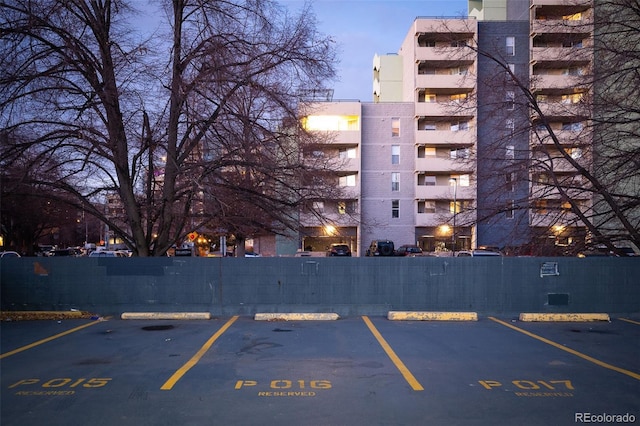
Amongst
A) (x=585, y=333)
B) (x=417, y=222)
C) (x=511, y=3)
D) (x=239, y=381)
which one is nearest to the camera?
(x=239, y=381)

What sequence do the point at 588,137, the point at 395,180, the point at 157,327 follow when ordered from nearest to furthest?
the point at 157,327
the point at 588,137
the point at 395,180

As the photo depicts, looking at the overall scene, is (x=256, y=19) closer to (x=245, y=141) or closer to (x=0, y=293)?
(x=245, y=141)

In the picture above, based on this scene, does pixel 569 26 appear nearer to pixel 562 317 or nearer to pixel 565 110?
pixel 565 110

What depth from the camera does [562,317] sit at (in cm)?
1409

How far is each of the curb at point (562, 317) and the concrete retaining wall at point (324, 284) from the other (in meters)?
0.65

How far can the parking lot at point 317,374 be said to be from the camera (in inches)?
249

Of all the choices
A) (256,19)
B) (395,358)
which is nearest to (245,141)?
(256,19)

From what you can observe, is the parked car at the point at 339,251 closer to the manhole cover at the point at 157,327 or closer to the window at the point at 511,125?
the window at the point at 511,125

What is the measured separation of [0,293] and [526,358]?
47.0 feet

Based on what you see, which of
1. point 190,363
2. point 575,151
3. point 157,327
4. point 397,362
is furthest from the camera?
point 575,151

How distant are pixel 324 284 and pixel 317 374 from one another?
260 inches

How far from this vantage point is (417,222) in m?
46.5

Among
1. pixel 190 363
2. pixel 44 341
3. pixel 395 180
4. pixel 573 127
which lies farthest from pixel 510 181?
pixel 395 180

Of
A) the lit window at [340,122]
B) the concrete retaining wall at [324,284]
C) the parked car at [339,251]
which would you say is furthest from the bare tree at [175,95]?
the lit window at [340,122]
